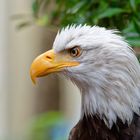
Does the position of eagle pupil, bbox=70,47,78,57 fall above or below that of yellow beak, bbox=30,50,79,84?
above

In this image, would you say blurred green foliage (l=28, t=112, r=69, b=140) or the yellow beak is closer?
the yellow beak

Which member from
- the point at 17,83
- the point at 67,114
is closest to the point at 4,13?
the point at 17,83

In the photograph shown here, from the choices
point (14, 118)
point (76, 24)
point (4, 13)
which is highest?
point (4, 13)

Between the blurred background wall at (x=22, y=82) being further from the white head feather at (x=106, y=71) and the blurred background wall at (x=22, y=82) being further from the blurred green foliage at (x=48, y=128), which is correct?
the white head feather at (x=106, y=71)

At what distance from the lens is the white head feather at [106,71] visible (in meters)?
3.14

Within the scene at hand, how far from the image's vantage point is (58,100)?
787 cm

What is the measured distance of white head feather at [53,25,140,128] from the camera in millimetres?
3145

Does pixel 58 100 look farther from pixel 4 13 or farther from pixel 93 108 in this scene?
pixel 93 108

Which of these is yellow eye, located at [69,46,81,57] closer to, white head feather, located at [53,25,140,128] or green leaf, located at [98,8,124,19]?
white head feather, located at [53,25,140,128]

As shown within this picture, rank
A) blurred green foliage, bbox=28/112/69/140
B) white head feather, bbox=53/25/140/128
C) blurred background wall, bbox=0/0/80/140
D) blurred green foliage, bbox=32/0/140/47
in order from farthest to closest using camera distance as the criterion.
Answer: blurred background wall, bbox=0/0/80/140
blurred green foliage, bbox=28/112/69/140
blurred green foliage, bbox=32/0/140/47
white head feather, bbox=53/25/140/128

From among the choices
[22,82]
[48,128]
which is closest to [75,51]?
[48,128]

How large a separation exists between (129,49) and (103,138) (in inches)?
15.9

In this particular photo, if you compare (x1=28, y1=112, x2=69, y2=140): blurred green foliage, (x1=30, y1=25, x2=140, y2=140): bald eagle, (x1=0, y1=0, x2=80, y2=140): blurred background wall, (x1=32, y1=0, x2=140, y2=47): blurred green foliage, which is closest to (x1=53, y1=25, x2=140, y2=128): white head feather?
(x1=30, y1=25, x2=140, y2=140): bald eagle

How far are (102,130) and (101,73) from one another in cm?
27
